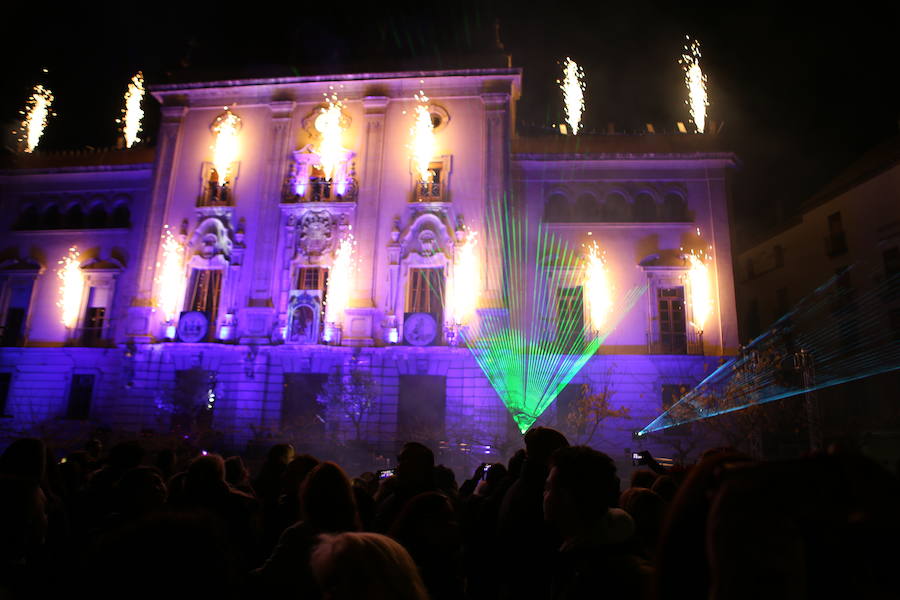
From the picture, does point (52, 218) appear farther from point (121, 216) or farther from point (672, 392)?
point (672, 392)

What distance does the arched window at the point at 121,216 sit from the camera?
89.4 ft

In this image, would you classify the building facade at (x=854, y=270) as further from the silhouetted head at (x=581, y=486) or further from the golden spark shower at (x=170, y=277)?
the golden spark shower at (x=170, y=277)

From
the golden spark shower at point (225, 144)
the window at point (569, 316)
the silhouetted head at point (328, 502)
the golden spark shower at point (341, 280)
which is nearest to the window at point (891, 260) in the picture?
the window at point (569, 316)

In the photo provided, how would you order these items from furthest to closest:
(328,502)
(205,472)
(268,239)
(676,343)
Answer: (268,239) → (676,343) → (205,472) → (328,502)

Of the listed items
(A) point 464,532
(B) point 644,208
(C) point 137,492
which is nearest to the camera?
(C) point 137,492

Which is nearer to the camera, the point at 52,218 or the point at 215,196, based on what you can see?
the point at 215,196

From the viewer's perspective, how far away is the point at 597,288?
2370 cm

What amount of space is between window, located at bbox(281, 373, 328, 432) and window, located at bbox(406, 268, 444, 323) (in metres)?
4.78

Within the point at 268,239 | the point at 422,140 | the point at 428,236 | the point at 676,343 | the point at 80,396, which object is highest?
the point at 422,140

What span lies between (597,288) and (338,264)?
35.9 feet

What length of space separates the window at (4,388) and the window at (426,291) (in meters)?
18.5

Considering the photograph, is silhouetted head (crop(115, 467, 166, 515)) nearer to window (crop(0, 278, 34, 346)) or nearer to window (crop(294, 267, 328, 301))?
window (crop(294, 267, 328, 301))

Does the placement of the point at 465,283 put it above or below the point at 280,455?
above

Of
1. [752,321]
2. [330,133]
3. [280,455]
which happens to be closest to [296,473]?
[280,455]
